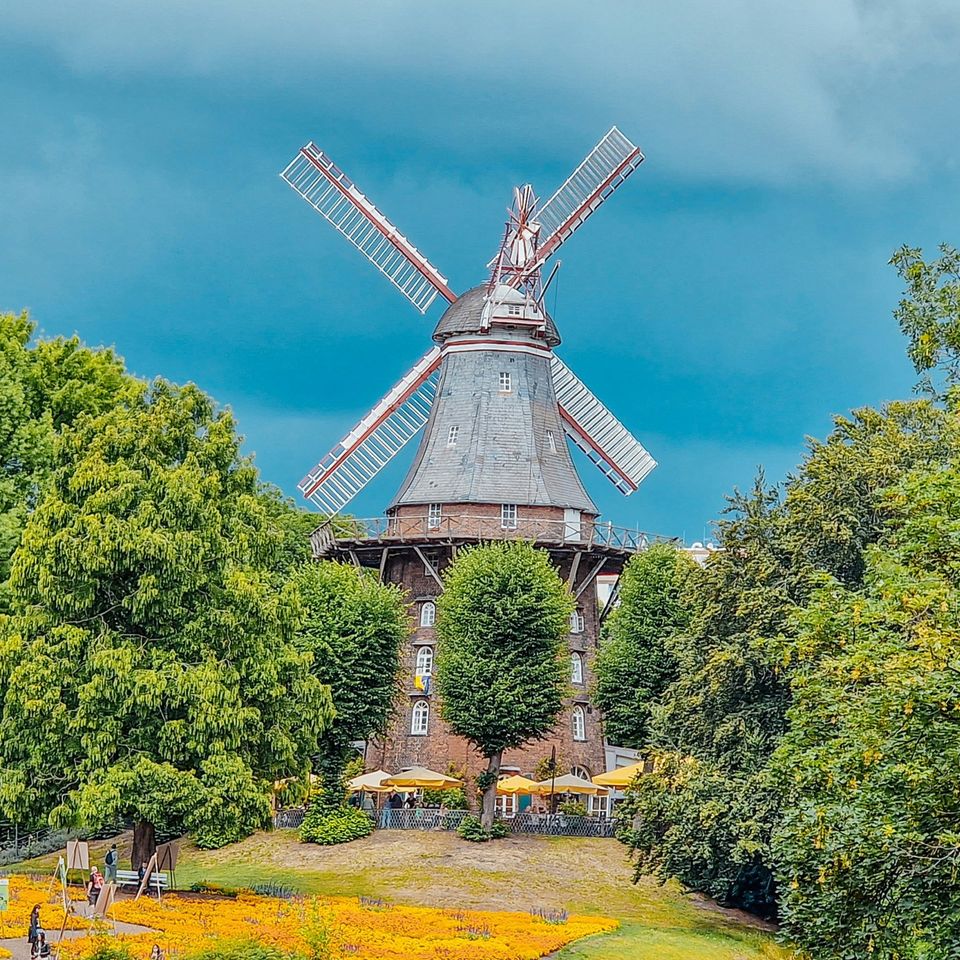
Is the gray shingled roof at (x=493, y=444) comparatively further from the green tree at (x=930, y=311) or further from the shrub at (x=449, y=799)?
the green tree at (x=930, y=311)

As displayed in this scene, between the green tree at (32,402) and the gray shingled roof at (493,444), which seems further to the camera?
the gray shingled roof at (493,444)

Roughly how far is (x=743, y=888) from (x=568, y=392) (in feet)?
110

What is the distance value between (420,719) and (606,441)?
1805cm

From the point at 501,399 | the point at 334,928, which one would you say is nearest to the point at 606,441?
the point at 501,399

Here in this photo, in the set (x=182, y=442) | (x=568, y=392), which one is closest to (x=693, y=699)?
(x=182, y=442)

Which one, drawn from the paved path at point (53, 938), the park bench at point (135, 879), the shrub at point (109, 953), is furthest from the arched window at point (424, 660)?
the shrub at point (109, 953)

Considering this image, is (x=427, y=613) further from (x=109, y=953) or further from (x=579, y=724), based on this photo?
(x=109, y=953)

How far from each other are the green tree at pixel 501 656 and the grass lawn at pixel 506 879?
4.09m

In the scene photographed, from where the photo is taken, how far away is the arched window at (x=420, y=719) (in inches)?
2842

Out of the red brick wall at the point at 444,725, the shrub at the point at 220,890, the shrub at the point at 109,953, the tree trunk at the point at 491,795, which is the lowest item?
the shrub at the point at 109,953

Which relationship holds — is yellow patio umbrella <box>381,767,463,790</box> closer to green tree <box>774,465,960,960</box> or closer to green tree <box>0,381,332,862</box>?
green tree <box>0,381,332,862</box>

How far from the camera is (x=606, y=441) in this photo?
81.4m

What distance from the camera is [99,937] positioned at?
94.8 ft

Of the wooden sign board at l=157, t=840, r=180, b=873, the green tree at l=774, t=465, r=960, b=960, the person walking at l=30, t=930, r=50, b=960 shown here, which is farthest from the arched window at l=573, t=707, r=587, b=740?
the person walking at l=30, t=930, r=50, b=960
